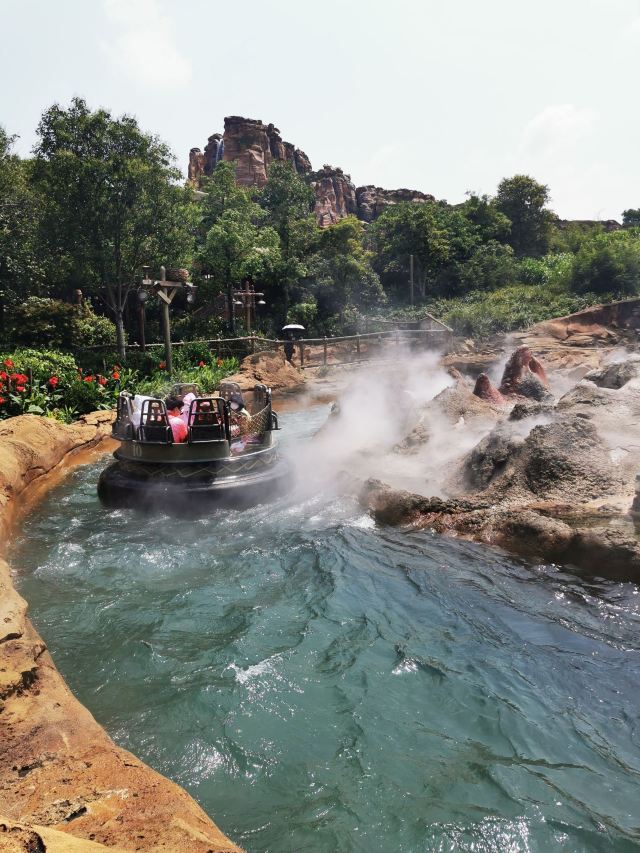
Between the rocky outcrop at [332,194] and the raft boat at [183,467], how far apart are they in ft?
188

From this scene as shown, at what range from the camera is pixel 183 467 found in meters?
6.90

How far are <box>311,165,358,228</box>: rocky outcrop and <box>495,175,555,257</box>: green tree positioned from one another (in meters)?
23.5

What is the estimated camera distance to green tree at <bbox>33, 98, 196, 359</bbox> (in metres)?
14.4

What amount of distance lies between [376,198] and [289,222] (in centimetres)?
4563

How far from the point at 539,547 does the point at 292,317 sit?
74.2ft

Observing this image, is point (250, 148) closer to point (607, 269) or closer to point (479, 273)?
point (479, 273)

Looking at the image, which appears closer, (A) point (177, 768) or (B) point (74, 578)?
(A) point (177, 768)

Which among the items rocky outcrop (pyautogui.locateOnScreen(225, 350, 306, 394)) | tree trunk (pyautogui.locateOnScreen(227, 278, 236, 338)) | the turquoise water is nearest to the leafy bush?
rocky outcrop (pyautogui.locateOnScreen(225, 350, 306, 394))

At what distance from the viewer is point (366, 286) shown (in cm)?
3169

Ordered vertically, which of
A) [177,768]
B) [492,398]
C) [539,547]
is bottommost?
[177,768]

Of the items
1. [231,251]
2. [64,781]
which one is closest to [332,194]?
[231,251]

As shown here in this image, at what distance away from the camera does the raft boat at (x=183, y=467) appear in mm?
6824

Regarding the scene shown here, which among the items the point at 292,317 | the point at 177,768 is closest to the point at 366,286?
the point at 292,317

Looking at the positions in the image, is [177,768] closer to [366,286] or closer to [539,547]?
[539,547]
